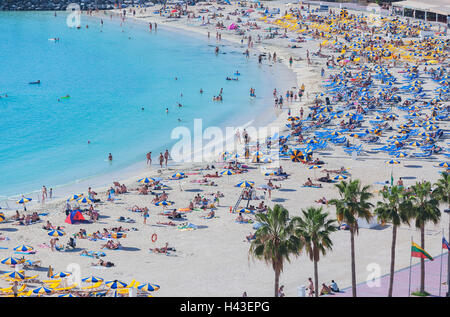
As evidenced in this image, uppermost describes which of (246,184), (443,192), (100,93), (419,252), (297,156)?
(443,192)

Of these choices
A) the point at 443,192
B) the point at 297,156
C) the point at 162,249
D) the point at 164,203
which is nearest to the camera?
the point at 443,192

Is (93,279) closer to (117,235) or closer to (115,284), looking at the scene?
(115,284)

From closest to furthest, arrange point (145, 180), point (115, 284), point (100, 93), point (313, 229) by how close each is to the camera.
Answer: point (313, 229) < point (115, 284) < point (145, 180) < point (100, 93)

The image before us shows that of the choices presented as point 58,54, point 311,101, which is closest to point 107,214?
point 311,101

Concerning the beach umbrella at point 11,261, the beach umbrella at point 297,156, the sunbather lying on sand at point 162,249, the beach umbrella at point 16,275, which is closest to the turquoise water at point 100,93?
the beach umbrella at point 297,156

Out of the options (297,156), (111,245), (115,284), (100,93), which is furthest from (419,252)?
(100,93)

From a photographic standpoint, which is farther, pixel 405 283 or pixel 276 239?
pixel 405 283

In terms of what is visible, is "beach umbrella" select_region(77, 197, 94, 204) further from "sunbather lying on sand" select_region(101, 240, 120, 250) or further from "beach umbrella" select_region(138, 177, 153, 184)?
"sunbather lying on sand" select_region(101, 240, 120, 250)
